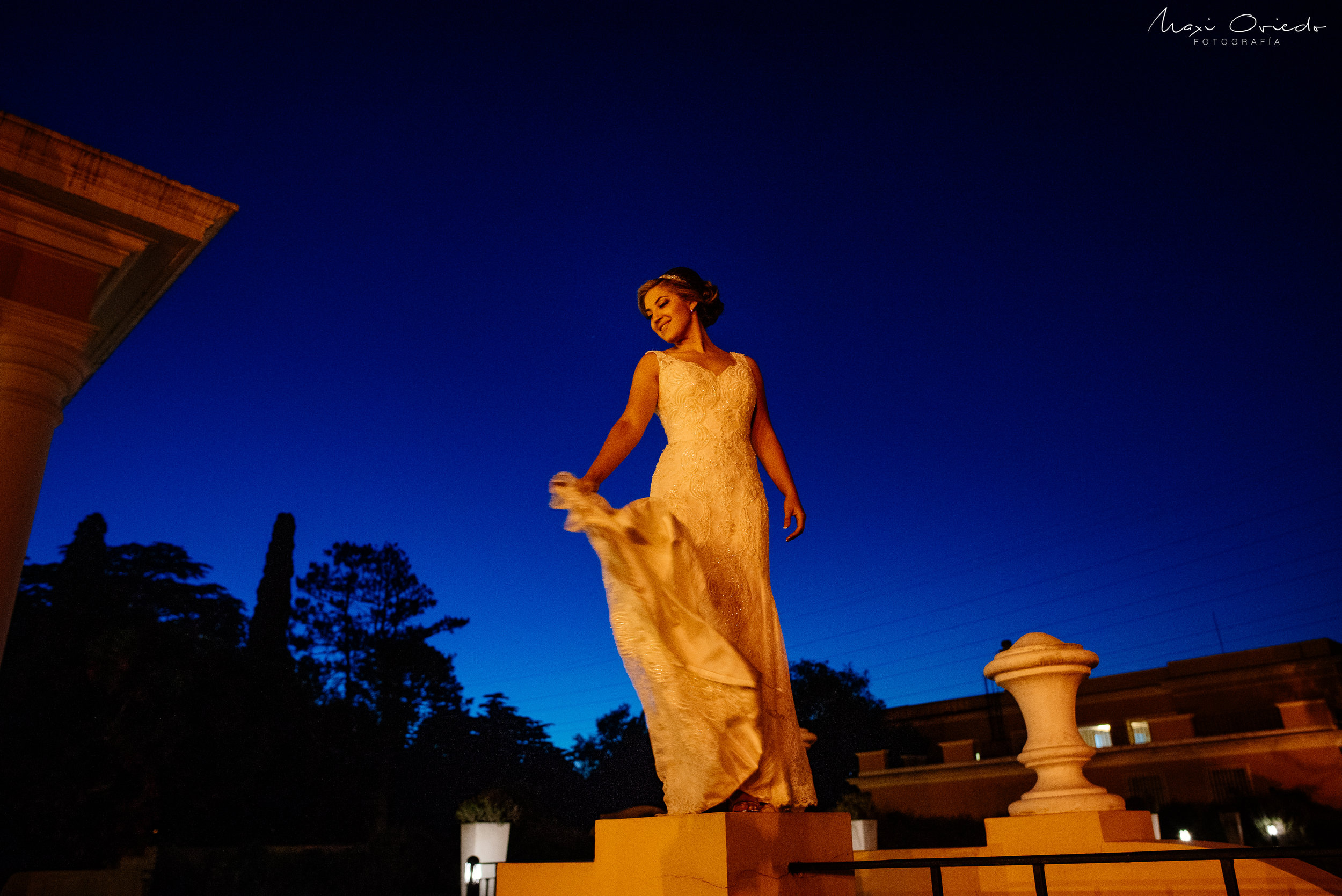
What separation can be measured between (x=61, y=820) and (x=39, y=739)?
1.14 m

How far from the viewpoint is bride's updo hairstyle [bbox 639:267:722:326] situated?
315 centimetres

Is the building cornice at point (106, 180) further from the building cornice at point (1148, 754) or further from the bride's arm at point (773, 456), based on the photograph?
the building cornice at point (1148, 754)

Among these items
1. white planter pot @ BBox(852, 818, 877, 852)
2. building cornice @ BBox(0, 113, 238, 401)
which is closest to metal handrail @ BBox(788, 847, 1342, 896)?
building cornice @ BBox(0, 113, 238, 401)

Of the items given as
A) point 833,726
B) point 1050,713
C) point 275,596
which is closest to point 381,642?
point 275,596

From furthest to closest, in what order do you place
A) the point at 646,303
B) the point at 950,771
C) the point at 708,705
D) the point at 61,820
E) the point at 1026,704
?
the point at 950,771 < the point at 61,820 < the point at 1026,704 < the point at 646,303 < the point at 708,705

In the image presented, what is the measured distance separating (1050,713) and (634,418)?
241 centimetres

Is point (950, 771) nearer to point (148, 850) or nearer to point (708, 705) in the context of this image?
point (148, 850)

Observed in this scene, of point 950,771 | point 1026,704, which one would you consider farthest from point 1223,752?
point 1026,704

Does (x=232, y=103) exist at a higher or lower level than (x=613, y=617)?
higher

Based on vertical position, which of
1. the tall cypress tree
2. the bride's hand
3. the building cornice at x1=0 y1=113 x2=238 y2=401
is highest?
the tall cypress tree

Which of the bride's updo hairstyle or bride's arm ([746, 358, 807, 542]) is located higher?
the bride's updo hairstyle

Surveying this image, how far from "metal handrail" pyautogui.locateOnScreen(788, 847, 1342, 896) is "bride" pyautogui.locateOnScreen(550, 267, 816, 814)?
9.5 inches

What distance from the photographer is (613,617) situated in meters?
2.40

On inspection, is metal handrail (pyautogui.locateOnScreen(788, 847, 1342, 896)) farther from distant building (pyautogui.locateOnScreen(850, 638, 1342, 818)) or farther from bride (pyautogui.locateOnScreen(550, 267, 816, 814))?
distant building (pyautogui.locateOnScreen(850, 638, 1342, 818))
